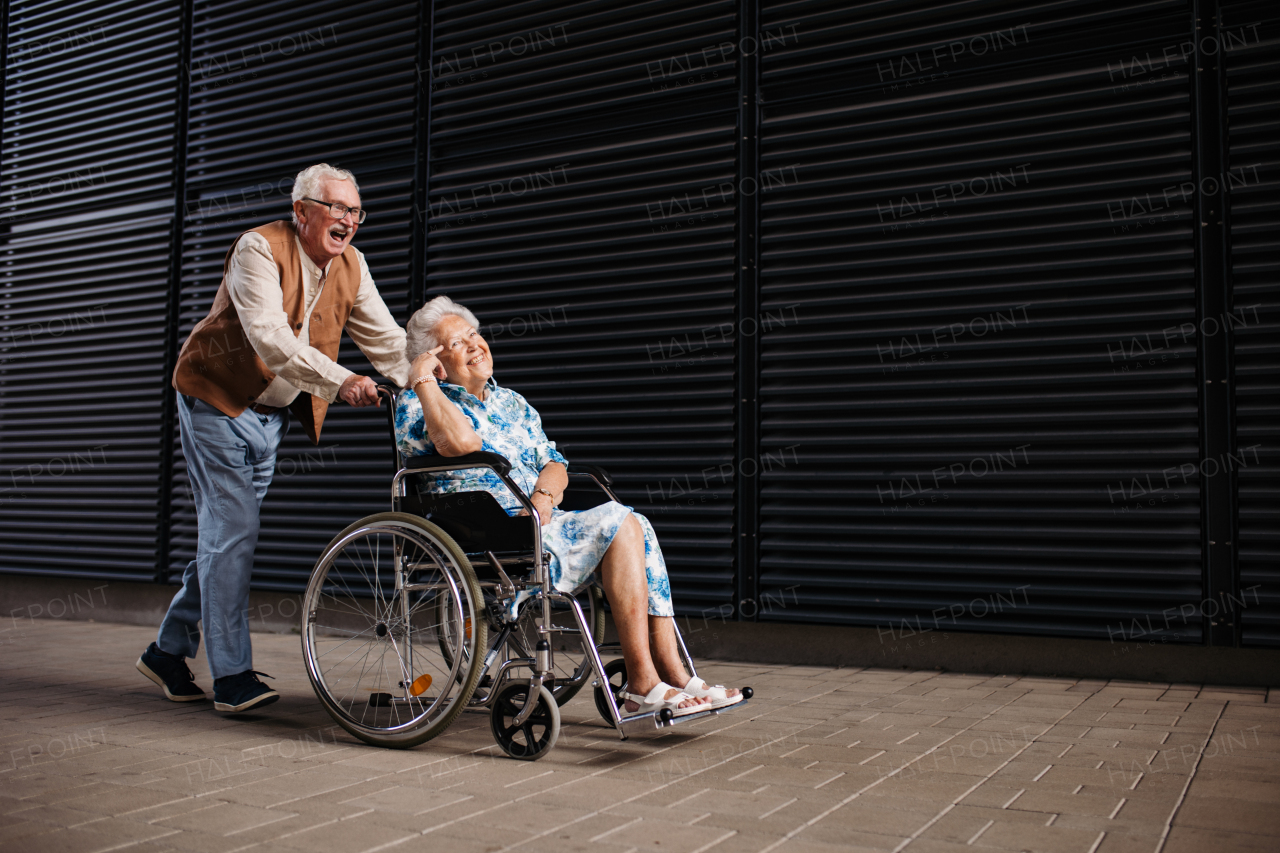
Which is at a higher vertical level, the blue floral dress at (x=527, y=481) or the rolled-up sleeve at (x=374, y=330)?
the rolled-up sleeve at (x=374, y=330)

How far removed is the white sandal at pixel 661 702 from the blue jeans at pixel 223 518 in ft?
4.06

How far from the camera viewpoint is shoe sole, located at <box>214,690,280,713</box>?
282 centimetres

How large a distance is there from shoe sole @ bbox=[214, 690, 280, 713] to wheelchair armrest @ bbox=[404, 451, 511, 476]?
2.93ft

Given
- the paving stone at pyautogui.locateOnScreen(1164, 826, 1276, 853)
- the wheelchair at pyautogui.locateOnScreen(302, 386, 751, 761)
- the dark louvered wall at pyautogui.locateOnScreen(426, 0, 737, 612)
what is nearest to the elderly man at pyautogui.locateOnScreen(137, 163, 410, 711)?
the wheelchair at pyautogui.locateOnScreen(302, 386, 751, 761)

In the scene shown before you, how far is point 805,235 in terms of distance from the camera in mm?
3979

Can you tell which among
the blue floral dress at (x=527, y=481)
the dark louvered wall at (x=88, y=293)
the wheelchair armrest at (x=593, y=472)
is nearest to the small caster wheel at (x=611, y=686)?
the blue floral dress at (x=527, y=481)

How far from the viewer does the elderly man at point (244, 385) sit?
111 inches

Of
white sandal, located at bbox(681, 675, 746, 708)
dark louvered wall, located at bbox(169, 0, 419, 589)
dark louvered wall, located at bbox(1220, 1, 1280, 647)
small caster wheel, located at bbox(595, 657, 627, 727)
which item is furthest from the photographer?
dark louvered wall, located at bbox(169, 0, 419, 589)

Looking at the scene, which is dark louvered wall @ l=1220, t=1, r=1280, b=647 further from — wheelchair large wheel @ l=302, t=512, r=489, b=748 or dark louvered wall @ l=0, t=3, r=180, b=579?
dark louvered wall @ l=0, t=3, r=180, b=579

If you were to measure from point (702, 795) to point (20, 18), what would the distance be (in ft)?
22.4

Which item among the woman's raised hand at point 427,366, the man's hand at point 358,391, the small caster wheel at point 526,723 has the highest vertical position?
the woman's raised hand at point 427,366

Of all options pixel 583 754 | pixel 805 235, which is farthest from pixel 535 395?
pixel 583 754

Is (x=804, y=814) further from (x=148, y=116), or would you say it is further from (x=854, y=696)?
(x=148, y=116)

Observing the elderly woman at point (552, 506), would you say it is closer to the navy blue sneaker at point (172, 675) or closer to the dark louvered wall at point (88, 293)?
the navy blue sneaker at point (172, 675)
